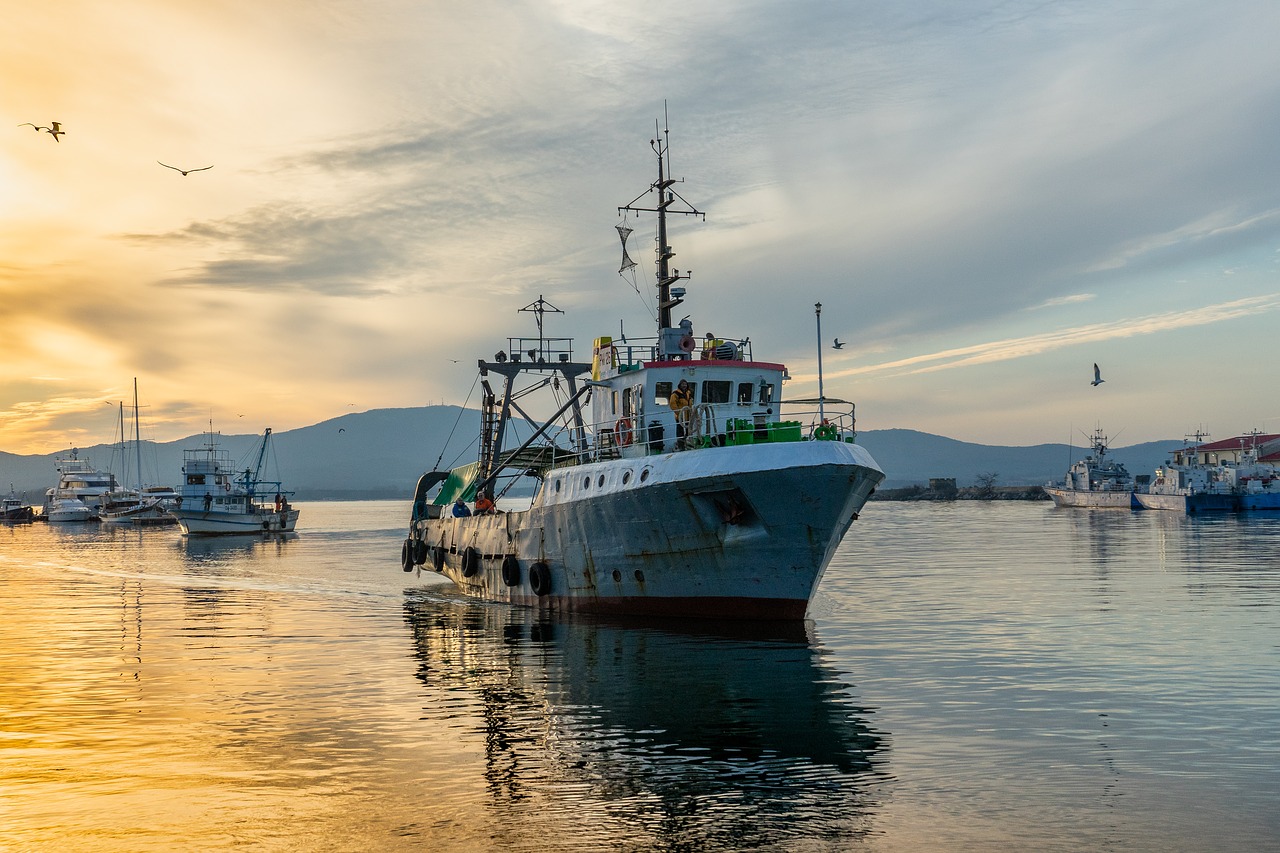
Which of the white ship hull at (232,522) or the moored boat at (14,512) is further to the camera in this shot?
the moored boat at (14,512)

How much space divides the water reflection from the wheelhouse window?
7193 mm

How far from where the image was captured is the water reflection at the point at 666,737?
11.8 m

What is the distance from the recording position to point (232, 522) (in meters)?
98.4

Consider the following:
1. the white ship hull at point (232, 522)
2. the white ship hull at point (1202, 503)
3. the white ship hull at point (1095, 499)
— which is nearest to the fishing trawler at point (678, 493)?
the white ship hull at point (232, 522)

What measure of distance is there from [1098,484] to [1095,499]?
3823 mm

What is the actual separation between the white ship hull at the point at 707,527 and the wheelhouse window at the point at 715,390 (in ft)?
11.2

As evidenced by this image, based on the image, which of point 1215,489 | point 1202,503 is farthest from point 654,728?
point 1215,489


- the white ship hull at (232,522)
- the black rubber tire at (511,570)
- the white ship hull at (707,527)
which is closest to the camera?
the white ship hull at (707,527)

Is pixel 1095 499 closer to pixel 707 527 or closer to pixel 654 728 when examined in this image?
pixel 707 527

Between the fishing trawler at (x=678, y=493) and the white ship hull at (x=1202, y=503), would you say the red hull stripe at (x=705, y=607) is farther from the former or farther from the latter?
the white ship hull at (x=1202, y=503)

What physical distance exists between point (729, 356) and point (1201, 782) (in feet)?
64.9

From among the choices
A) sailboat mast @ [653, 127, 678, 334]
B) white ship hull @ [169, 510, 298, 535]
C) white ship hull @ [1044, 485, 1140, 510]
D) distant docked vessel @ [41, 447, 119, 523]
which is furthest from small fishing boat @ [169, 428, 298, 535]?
white ship hull @ [1044, 485, 1140, 510]

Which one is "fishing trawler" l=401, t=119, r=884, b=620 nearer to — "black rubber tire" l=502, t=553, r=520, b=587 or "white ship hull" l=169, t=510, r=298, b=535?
"black rubber tire" l=502, t=553, r=520, b=587

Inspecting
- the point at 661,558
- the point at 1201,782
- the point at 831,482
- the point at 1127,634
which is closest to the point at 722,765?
the point at 1201,782
